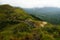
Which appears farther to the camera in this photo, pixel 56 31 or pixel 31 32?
pixel 56 31

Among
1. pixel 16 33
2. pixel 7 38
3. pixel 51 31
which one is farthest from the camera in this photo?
pixel 51 31

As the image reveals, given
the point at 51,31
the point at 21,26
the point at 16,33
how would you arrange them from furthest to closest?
the point at 51,31 < the point at 21,26 < the point at 16,33

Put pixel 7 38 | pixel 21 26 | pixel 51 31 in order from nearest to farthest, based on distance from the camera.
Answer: pixel 7 38 → pixel 21 26 → pixel 51 31

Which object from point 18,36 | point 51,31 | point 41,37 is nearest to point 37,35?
point 41,37

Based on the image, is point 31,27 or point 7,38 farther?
point 31,27

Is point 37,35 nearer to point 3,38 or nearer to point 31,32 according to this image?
point 31,32

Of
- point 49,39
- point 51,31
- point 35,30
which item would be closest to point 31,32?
point 35,30

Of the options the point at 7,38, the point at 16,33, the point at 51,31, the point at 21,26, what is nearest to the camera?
the point at 7,38

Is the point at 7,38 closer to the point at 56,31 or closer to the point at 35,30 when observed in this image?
the point at 35,30
